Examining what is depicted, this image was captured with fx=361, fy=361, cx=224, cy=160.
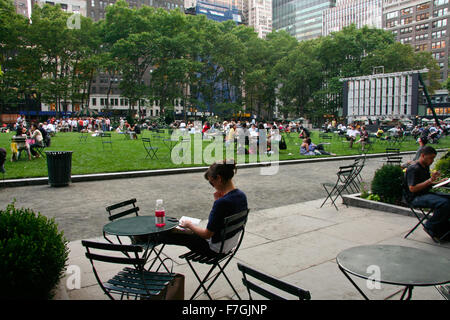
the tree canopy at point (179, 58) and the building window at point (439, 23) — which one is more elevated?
the building window at point (439, 23)

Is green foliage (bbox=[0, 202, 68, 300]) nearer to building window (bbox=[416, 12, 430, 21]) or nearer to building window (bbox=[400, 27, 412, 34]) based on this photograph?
building window (bbox=[416, 12, 430, 21])

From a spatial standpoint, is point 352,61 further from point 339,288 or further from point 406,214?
point 339,288

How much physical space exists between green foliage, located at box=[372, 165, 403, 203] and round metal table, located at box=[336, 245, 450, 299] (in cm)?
501

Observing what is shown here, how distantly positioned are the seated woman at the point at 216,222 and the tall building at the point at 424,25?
117m

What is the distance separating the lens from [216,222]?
3.88 m

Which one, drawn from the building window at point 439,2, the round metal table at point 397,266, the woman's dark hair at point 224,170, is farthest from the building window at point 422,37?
the round metal table at point 397,266

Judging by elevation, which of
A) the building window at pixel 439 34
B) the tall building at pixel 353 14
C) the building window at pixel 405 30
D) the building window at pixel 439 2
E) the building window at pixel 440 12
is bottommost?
the building window at pixel 439 34

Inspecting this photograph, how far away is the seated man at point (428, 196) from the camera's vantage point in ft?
18.3

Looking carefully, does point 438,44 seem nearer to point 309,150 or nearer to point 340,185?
point 309,150

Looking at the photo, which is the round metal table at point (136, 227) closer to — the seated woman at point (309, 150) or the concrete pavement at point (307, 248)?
the concrete pavement at point (307, 248)

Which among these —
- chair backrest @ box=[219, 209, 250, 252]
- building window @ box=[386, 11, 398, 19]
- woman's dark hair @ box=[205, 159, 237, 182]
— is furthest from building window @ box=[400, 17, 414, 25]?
chair backrest @ box=[219, 209, 250, 252]

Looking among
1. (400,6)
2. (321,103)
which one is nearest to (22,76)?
(321,103)

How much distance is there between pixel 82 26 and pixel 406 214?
57.4 meters

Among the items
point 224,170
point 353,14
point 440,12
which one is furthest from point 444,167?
point 353,14
